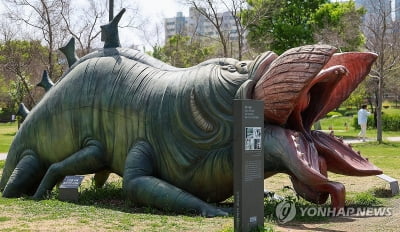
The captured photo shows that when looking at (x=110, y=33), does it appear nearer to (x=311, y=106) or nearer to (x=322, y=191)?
(x=311, y=106)

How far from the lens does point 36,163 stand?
10.8m

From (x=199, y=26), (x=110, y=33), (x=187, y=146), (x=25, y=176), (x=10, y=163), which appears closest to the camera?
(x=187, y=146)

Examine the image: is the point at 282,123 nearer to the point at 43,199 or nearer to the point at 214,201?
the point at 214,201

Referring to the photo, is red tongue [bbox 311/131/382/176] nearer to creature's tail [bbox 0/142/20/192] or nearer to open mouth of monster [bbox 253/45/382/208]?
open mouth of monster [bbox 253/45/382/208]

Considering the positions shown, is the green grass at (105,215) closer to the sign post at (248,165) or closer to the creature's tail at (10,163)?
the sign post at (248,165)

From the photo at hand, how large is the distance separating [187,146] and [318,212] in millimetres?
2179

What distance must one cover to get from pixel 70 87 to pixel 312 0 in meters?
21.7

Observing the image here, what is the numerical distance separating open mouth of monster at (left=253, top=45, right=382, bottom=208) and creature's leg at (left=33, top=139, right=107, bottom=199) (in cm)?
315

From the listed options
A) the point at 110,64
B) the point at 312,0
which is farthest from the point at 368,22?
the point at 110,64

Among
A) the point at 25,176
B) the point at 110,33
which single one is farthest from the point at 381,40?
the point at 25,176

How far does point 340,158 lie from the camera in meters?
8.53

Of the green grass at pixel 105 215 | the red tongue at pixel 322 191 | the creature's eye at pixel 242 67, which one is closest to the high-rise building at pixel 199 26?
the green grass at pixel 105 215

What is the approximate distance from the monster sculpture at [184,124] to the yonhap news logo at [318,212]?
7.0 inches

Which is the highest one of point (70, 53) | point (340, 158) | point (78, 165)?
point (70, 53)
